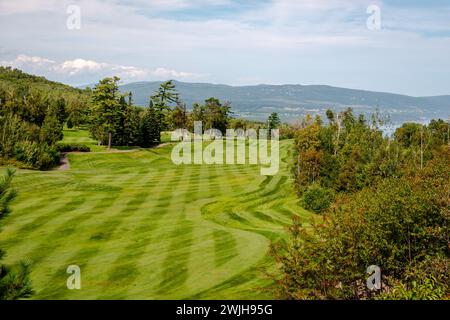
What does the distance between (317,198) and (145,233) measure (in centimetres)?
2760

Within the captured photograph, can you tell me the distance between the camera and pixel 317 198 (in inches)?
2183

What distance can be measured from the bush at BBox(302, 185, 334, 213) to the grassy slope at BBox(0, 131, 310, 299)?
5.54 feet

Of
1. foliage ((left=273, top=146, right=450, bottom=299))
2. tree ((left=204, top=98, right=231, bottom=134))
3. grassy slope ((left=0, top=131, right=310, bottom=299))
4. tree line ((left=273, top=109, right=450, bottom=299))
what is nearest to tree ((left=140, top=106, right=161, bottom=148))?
grassy slope ((left=0, top=131, right=310, bottom=299))

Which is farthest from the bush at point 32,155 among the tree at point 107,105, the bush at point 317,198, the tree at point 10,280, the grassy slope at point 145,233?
the tree at point 10,280

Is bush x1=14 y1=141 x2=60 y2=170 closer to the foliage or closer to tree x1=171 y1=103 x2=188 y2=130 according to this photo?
the foliage

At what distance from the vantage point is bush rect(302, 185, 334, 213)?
178 ft

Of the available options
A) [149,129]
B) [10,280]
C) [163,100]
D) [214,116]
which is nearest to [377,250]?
[10,280]

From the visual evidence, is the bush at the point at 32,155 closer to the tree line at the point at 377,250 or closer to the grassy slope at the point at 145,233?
the grassy slope at the point at 145,233

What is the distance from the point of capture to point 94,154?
262 ft

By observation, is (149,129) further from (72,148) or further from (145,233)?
(145,233)

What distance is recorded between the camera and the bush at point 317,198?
2140 inches

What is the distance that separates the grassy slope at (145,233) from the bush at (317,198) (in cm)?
169
